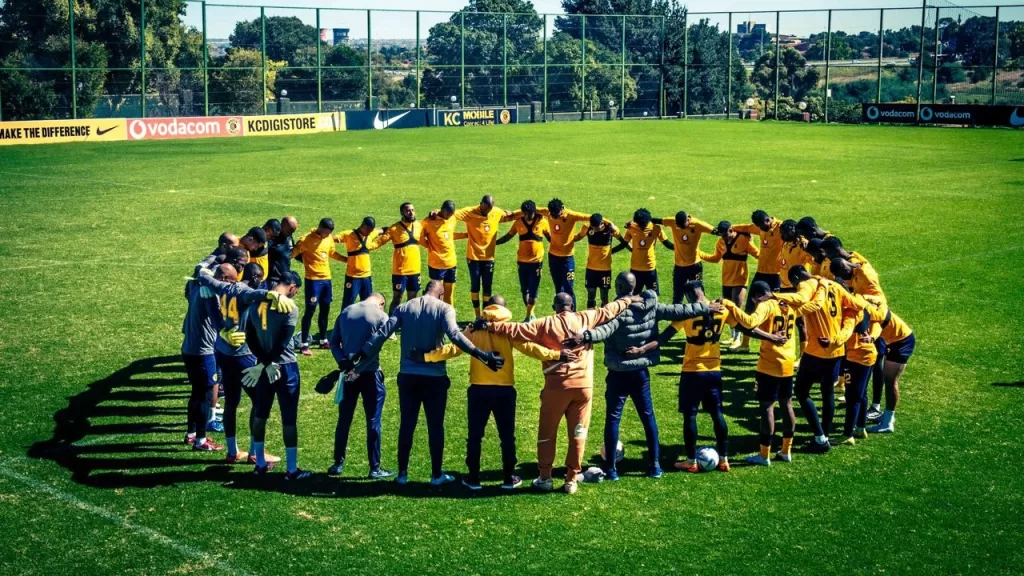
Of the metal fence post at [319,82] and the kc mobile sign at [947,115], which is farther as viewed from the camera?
the metal fence post at [319,82]

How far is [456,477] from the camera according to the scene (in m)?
12.2

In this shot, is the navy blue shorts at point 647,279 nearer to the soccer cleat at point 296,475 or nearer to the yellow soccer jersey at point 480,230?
the yellow soccer jersey at point 480,230

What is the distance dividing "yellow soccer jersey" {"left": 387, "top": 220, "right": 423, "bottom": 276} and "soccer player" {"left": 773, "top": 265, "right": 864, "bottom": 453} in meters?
7.50

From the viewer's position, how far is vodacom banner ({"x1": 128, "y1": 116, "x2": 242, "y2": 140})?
52.3m

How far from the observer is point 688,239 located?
1827 cm

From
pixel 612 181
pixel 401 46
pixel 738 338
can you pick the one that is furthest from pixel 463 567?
pixel 401 46

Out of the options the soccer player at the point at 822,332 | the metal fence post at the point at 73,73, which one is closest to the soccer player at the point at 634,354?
the soccer player at the point at 822,332

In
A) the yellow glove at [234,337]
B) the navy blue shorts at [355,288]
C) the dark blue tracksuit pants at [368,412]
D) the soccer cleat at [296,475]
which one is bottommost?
the soccer cleat at [296,475]

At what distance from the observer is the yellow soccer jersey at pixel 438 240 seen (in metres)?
18.9

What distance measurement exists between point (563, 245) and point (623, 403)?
25.3ft

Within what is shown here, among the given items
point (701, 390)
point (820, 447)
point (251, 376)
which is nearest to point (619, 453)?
point (701, 390)

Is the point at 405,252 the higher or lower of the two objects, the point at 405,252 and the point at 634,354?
the higher

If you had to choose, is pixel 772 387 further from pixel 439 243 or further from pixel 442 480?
pixel 439 243

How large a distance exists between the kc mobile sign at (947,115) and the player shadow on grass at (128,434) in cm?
4877
